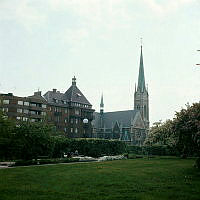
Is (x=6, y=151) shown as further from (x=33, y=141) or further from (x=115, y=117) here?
(x=115, y=117)

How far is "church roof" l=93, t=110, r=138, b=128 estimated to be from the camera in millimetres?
116312

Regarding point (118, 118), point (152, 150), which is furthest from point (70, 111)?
point (118, 118)

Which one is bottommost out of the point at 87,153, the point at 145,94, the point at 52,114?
the point at 87,153

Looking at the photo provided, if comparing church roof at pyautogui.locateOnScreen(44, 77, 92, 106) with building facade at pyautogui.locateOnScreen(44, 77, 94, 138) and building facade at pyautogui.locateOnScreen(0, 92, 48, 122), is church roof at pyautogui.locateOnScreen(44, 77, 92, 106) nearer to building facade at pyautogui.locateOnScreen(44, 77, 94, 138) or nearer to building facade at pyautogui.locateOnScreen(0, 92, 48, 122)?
building facade at pyautogui.locateOnScreen(44, 77, 94, 138)

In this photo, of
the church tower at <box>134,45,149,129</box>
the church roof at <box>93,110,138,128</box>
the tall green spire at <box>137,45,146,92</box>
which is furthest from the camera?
the tall green spire at <box>137,45,146,92</box>

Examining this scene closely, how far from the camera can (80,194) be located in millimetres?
13281

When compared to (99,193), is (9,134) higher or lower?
higher

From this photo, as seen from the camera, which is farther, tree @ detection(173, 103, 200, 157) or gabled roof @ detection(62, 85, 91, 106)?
gabled roof @ detection(62, 85, 91, 106)

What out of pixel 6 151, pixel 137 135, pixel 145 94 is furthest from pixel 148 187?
pixel 145 94

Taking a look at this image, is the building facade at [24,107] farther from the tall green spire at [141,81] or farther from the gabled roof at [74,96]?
the tall green spire at [141,81]

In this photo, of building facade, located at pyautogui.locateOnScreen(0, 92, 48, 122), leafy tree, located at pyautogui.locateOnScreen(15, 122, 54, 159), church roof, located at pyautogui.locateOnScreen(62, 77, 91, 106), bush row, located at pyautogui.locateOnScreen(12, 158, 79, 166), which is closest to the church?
church roof, located at pyautogui.locateOnScreen(62, 77, 91, 106)

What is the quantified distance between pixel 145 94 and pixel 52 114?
198ft

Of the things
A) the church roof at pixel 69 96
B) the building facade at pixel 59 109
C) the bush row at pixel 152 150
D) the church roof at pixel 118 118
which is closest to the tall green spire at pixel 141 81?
the church roof at pixel 118 118

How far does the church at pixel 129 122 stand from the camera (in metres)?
115
